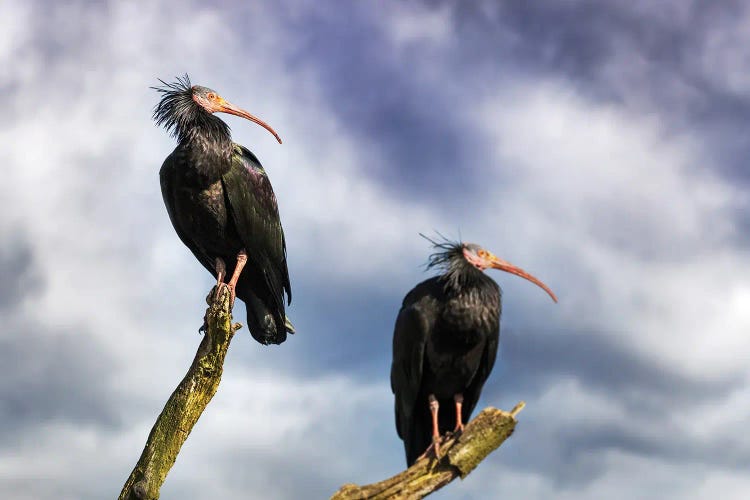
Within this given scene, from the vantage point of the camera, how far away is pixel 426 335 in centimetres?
725

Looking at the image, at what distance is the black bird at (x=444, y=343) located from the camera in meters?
7.27

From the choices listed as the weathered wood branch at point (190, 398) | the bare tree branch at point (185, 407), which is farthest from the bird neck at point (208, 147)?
the weathered wood branch at point (190, 398)

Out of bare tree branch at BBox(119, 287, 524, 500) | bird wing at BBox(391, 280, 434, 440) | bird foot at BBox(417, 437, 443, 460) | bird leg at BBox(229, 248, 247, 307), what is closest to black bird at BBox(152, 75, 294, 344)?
bird leg at BBox(229, 248, 247, 307)

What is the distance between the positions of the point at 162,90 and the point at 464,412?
5286 millimetres

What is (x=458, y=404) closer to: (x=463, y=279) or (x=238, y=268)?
(x=463, y=279)

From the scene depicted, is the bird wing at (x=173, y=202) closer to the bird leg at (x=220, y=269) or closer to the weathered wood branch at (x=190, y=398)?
the bird leg at (x=220, y=269)

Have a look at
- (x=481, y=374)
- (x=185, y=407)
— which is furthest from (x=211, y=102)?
(x=481, y=374)

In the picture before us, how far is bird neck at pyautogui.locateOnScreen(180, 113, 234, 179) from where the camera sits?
31.4 ft

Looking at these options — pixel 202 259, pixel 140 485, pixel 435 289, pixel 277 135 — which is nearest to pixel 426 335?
pixel 435 289

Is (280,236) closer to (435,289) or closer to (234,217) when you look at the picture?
(234,217)

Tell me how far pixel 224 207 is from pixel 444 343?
3.52 meters

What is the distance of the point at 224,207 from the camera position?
9734 mm

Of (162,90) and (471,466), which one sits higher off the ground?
(162,90)

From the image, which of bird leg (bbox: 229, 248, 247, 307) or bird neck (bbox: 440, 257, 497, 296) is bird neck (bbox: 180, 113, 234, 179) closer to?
bird leg (bbox: 229, 248, 247, 307)
